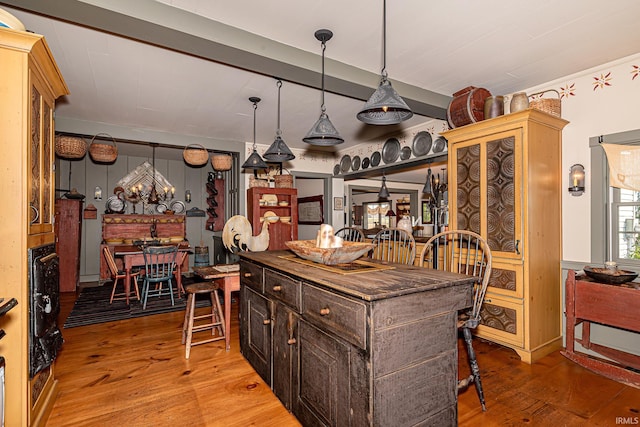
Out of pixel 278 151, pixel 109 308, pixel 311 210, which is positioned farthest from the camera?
pixel 311 210

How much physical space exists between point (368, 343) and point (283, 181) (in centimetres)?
430

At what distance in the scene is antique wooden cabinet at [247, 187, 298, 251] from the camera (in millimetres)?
5234

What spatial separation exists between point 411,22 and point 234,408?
2.90 metres

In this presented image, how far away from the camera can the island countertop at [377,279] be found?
58.3 inches

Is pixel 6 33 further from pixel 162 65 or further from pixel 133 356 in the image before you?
pixel 133 356

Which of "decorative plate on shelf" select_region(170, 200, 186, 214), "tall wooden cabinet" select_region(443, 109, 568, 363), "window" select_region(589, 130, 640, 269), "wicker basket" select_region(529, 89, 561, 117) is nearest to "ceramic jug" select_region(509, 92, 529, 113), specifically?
"tall wooden cabinet" select_region(443, 109, 568, 363)

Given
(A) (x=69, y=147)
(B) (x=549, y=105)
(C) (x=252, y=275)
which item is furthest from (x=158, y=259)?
(B) (x=549, y=105)

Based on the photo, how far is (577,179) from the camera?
305 centimetres

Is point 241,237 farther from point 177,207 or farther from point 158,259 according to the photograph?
point 177,207

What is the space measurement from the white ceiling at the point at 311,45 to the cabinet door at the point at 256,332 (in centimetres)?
187

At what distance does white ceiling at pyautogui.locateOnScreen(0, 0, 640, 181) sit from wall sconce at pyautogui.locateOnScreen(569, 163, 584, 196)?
911mm

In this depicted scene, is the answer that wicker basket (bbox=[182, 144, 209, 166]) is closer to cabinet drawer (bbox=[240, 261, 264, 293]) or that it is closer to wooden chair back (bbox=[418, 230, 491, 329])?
cabinet drawer (bbox=[240, 261, 264, 293])

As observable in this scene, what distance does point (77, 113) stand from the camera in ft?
14.3

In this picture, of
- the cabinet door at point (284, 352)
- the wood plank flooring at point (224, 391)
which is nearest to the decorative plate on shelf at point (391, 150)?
the wood plank flooring at point (224, 391)
